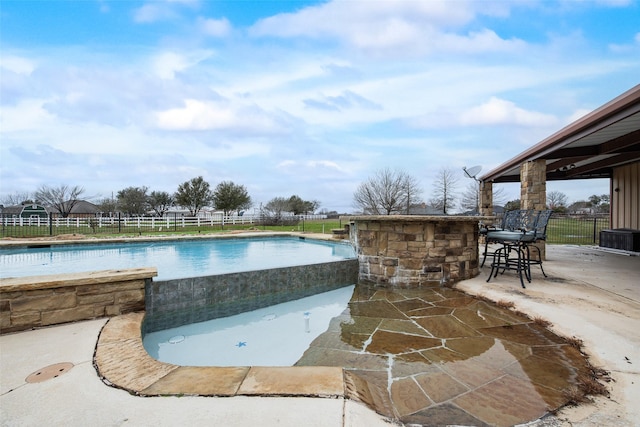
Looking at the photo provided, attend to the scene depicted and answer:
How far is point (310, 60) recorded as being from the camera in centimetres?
904

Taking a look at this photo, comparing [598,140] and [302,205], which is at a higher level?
[598,140]

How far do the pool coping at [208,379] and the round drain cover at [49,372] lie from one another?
160 millimetres

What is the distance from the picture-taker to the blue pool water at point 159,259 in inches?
231

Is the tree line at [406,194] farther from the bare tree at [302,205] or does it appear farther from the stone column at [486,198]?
the bare tree at [302,205]

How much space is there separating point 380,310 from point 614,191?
11.1 m

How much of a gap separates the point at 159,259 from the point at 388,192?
18.2 metres

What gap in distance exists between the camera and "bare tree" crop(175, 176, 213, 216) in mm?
30875

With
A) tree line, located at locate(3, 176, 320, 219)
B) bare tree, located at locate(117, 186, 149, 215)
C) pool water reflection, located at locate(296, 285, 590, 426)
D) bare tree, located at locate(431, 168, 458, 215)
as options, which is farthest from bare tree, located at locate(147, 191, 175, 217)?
pool water reflection, located at locate(296, 285, 590, 426)

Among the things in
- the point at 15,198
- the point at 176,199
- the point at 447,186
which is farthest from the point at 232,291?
the point at 15,198

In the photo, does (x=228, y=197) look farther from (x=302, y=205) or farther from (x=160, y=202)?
(x=160, y=202)

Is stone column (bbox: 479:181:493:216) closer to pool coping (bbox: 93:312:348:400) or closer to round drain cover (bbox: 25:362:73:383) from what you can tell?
pool coping (bbox: 93:312:348:400)

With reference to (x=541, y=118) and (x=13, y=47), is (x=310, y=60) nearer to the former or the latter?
(x=13, y=47)

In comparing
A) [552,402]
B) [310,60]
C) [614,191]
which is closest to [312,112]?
[310,60]

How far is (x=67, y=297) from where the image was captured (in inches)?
112
